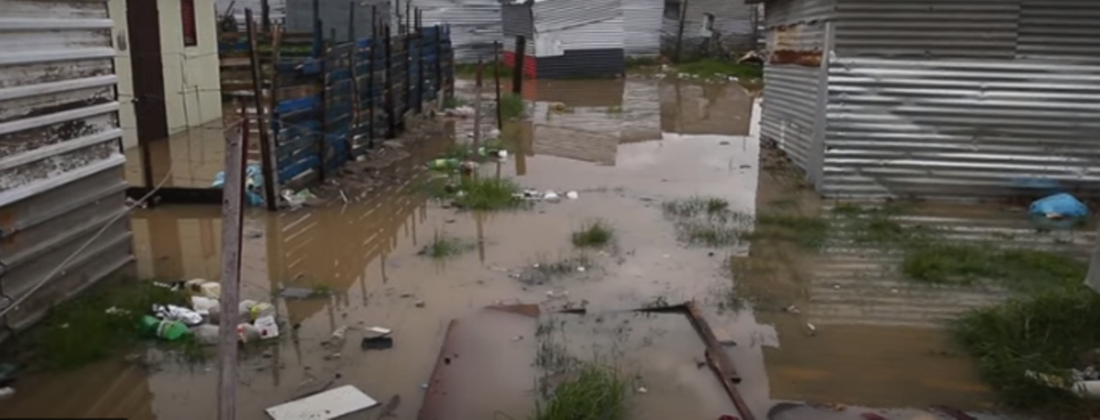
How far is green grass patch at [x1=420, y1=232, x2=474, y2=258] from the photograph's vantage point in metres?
7.25

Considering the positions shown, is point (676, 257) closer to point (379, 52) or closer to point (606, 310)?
point (606, 310)

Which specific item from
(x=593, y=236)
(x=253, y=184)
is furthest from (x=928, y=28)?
(x=253, y=184)

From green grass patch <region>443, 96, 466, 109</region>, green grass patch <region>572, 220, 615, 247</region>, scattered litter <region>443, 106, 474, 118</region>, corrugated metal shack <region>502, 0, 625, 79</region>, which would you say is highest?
corrugated metal shack <region>502, 0, 625, 79</region>

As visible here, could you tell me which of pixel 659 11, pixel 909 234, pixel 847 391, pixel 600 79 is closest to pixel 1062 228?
pixel 909 234

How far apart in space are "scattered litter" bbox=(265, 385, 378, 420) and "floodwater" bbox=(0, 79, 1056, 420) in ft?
0.26

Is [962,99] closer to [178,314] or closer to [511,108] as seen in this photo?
[178,314]

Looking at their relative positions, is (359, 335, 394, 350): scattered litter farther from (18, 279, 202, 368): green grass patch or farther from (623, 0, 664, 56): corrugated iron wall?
(623, 0, 664, 56): corrugated iron wall

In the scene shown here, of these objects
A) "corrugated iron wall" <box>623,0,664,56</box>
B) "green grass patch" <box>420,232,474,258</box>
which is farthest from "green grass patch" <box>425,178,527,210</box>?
"corrugated iron wall" <box>623,0,664,56</box>

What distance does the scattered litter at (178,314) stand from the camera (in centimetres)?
548

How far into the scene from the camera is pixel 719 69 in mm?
28922

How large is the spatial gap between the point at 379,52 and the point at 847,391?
8924 millimetres

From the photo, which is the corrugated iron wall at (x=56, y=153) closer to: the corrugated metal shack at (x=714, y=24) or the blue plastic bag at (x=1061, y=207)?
the blue plastic bag at (x=1061, y=207)

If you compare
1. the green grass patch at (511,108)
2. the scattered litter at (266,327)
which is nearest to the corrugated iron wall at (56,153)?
the scattered litter at (266,327)

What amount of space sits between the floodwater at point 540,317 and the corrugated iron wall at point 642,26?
21.2 metres
